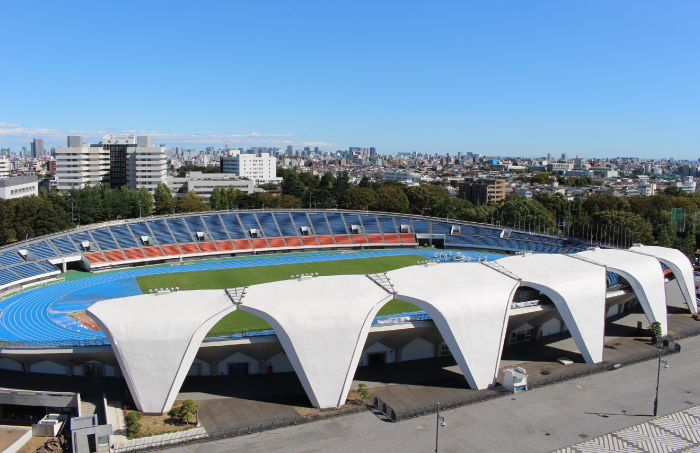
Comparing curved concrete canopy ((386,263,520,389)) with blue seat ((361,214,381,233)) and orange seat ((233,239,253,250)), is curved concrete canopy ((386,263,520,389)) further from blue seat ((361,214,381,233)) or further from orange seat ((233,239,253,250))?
blue seat ((361,214,381,233))

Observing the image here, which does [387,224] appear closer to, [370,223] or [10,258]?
[370,223]

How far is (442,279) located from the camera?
2847cm

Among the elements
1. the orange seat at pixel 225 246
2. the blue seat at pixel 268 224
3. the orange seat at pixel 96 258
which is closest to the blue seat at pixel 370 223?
the blue seat at pixel 268 224

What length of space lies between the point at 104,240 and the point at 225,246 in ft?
40.3

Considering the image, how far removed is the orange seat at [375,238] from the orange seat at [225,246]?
16347mm

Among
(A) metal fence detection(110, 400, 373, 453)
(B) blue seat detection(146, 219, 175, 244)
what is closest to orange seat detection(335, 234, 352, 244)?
(B) blue seat detection(146, 219, 175, 244)

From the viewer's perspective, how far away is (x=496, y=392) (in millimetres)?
25141

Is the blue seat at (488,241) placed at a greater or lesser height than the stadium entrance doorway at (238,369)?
greater

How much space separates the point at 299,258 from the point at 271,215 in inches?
369

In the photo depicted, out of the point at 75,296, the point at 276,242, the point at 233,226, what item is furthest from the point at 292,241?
the point at 75,296

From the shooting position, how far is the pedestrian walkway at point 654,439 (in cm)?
2069

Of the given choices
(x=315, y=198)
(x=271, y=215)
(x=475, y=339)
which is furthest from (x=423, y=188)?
(x=475, y=339)

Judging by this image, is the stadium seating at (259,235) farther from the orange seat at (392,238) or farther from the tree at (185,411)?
the tree at (185,411)

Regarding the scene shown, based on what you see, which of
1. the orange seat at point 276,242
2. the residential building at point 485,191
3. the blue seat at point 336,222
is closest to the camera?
the orange seat at point 276,242
